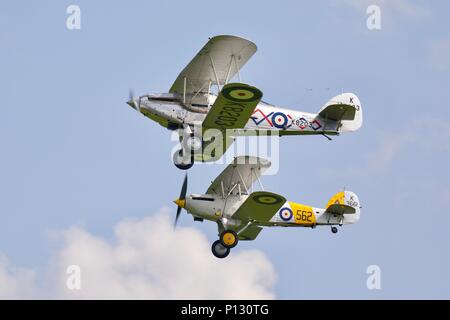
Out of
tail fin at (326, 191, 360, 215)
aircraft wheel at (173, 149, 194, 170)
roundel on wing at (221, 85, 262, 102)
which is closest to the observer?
roundel on wing at (221, 85, 262, 102)

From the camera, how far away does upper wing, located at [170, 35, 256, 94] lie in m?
25.9

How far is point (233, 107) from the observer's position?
25172 mm

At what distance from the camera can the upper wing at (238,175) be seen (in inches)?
1118

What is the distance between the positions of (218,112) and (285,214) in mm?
4426

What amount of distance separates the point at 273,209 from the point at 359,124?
13.6ft

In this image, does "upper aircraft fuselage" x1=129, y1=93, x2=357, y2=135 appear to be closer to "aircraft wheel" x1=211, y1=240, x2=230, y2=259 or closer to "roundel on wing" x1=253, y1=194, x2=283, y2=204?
"roundel on wing" x1=253, y1=194, x2=283, y2=204

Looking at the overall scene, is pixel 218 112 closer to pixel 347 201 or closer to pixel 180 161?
pixel 180 161

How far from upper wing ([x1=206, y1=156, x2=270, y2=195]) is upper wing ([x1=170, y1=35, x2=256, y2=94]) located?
2357 mm

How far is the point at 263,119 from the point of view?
27.5m

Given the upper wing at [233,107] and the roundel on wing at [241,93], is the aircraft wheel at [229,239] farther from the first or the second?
the roundel on wing at [241,93]

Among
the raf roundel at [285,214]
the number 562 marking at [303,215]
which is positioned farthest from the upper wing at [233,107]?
the number 562 marking at [303,215]

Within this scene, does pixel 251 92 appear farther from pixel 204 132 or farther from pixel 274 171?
pixel 274 171

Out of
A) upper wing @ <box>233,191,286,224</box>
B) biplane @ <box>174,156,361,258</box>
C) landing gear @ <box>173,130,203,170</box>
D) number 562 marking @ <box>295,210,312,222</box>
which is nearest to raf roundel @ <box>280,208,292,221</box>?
biplane @ <box>174,156,361,258</box>
